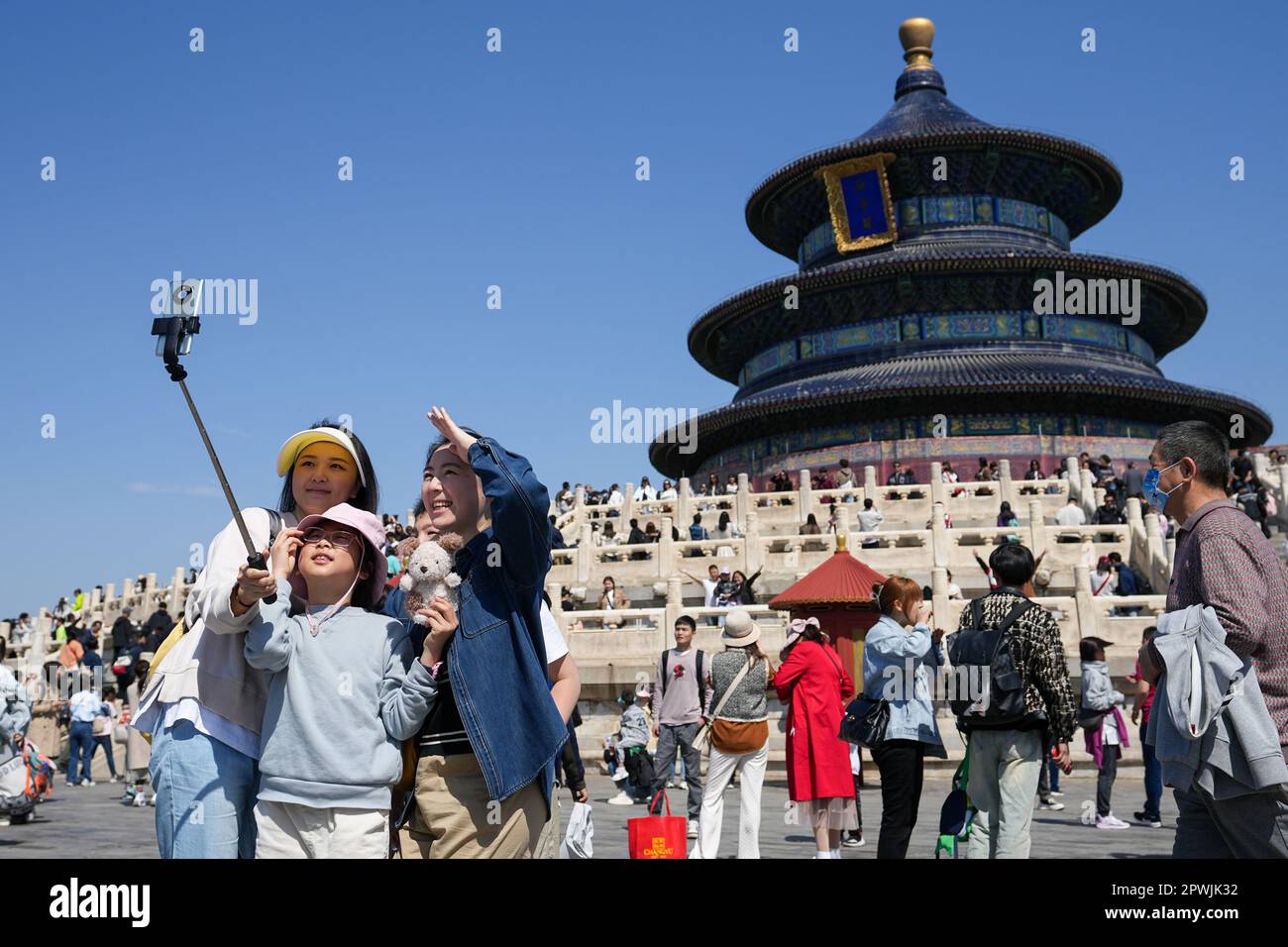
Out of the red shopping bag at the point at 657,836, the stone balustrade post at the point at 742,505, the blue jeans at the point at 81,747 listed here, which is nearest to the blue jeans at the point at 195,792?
the red shopping bag at the point at 657,836

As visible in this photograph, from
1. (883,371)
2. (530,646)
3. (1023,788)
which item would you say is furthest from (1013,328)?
(530,646)

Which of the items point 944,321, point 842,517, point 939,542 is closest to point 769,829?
point 939,542

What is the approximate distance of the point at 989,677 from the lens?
538cm

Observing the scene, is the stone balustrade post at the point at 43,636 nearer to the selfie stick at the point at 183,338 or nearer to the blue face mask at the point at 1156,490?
the selfie stick at the point at 183,338

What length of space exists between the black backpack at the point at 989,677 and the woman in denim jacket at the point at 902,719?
85 cm

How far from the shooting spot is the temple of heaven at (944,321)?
104 ft

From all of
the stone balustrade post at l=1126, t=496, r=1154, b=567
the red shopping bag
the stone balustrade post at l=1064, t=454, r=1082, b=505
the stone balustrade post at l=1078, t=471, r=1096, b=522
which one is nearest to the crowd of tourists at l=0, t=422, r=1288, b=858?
the red shopping bag

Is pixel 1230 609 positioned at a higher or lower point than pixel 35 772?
higher

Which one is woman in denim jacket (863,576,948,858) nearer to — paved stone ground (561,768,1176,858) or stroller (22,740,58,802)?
paved stone ground (561,768,1176,858)

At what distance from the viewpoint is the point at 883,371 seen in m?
32.8

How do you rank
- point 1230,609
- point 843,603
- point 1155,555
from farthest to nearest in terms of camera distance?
point 1155,555
point 843,603
point 1230,609

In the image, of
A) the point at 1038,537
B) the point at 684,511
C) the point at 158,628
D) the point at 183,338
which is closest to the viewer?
the point at 183,338

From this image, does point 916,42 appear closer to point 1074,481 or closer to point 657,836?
point 1074,481
